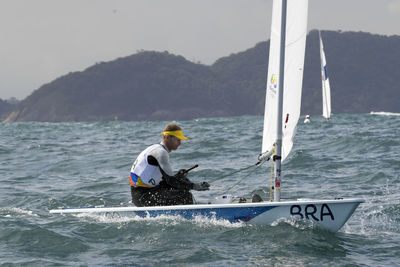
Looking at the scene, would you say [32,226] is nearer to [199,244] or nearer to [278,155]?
[199,244]

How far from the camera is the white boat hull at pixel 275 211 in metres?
6.00

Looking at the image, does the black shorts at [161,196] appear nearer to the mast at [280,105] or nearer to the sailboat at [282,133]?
the sailboat at [282,133]

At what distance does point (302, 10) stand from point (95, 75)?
165 meters

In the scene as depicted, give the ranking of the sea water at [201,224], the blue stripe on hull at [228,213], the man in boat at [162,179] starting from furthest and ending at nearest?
the man in boat at [162,179] < the blue stripe on hull at [228,213] < the sea water at [201,224]

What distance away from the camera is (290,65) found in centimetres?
634

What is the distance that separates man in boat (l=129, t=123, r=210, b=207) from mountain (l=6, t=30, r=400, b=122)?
13760 centimetres

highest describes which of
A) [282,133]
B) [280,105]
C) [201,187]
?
[280,105]

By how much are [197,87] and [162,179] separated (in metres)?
150

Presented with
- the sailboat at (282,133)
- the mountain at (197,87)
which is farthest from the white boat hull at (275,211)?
the mountain at (197,87)

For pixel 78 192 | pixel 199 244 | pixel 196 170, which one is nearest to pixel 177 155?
pixel 196 170

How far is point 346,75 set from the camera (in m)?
169

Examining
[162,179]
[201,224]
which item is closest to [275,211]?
[201,224]

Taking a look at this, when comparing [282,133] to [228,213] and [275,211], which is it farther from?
[228,213]

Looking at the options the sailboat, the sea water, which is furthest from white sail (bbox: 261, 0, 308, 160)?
the sea water
